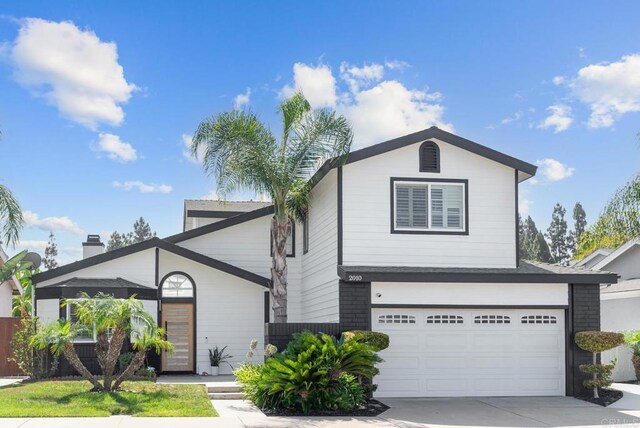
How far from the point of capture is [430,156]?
19.1 meters

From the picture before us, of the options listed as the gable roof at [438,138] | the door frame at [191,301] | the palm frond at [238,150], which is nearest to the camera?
the gable roof at [438,138]

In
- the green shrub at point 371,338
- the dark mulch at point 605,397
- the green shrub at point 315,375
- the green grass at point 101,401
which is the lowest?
the dark mulch at point 605,397

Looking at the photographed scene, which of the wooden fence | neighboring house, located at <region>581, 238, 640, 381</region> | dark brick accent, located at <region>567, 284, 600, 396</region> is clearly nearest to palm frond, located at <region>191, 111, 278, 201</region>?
dark brick accent, located at <region>567, 284, 600, 396</region>

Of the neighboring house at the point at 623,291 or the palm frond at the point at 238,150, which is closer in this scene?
the palm frond at the point at 238,150

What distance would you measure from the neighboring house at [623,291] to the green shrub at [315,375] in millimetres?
13741

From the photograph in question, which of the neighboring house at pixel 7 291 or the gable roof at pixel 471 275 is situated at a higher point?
the gable roof at pixel 471 275

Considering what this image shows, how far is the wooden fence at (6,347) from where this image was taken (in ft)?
77.5

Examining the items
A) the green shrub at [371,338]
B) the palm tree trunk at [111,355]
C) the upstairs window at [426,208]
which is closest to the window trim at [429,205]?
the upstairs window at [426,208]

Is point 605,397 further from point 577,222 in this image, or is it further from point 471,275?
point 577,222

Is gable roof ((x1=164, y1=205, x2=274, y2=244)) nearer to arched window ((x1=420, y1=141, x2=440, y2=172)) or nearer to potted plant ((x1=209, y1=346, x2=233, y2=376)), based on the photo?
potted plant ((x1=209, y1=346, x2=233, y2=376))

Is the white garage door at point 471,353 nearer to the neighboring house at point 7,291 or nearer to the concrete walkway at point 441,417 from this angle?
the concrete walkway at point 441,417

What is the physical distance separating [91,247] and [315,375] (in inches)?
509

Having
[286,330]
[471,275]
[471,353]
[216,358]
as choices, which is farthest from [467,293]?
[216,358]

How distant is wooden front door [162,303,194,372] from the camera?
74.5 ft
